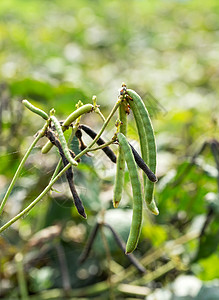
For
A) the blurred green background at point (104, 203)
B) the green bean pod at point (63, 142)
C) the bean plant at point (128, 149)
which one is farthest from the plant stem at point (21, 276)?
the green bean pod at point (63, 142)

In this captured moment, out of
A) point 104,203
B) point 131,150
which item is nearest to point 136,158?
point 131,150

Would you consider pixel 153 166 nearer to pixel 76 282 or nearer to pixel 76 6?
pixel 76 282

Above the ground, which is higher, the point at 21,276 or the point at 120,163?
the point at 120,163

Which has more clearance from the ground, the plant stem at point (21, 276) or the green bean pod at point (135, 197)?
the green bean pod at point (135, 197)

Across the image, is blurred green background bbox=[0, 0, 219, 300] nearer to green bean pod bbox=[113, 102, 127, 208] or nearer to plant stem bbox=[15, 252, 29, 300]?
plant stem bbox=[15, 252, 29, 300]

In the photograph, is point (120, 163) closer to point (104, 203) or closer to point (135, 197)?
point (135, 197)

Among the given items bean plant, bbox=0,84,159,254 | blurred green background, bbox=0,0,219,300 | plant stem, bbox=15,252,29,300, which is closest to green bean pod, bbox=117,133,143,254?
bean plant, bbox=0,84,159,254

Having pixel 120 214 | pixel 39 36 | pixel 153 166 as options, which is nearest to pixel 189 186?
pixel 120 214

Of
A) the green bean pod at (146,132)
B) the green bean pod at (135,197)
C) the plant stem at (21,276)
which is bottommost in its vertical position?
the plant stem at (21,276)

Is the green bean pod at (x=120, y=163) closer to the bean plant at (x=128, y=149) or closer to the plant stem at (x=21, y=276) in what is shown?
the bean plant at (x=128, y=149)
